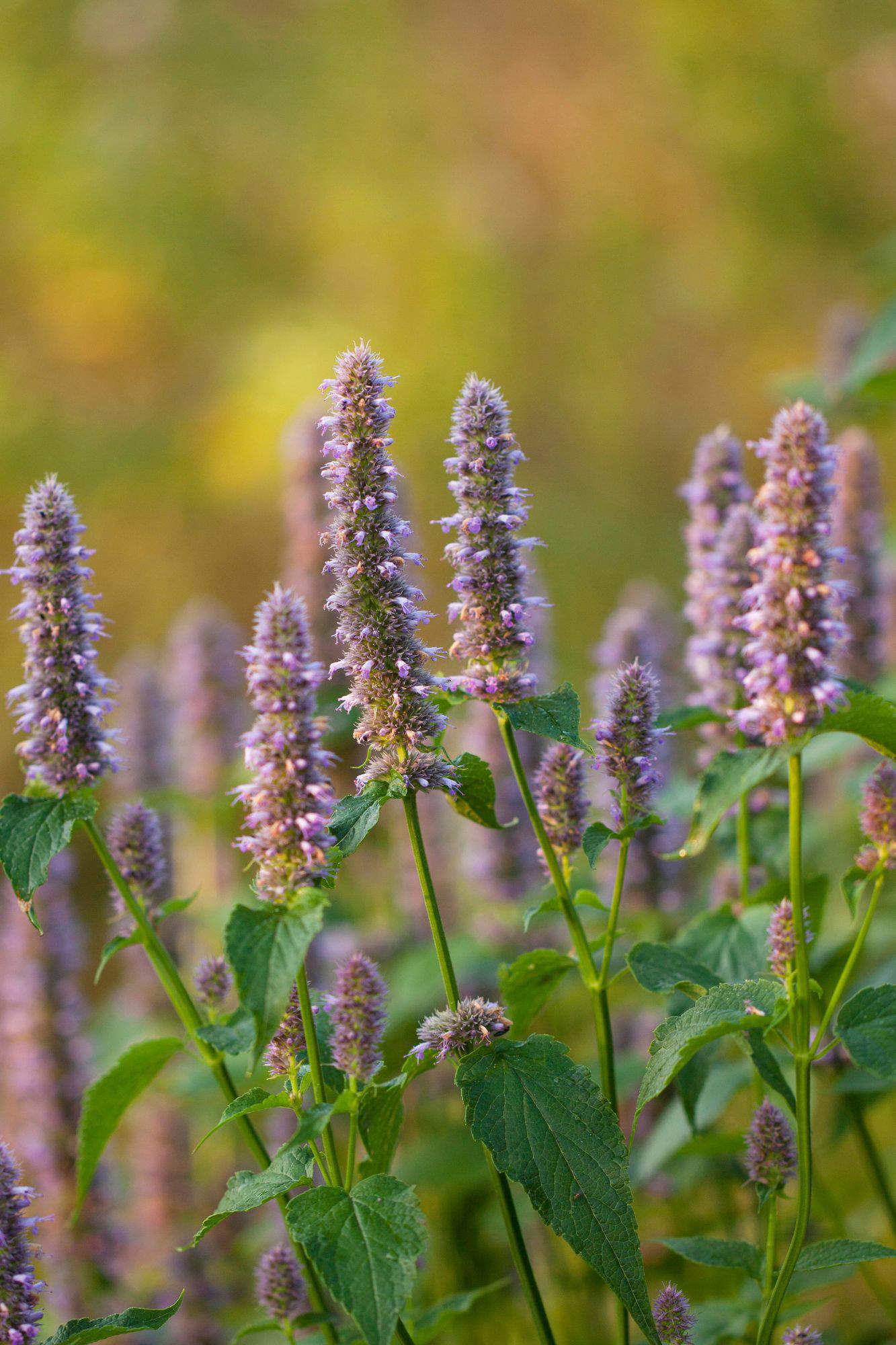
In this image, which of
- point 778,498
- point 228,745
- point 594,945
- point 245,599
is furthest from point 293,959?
point 245,599

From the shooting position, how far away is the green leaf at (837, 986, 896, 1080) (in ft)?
4.42

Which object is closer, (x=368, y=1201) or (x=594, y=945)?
(x=368, y=1201)

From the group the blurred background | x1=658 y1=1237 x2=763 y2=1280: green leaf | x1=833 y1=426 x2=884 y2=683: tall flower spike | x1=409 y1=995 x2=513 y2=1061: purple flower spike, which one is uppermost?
the blurred background

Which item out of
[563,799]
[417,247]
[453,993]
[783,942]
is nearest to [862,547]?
[563,799]

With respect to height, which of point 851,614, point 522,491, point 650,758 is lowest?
point 650,758

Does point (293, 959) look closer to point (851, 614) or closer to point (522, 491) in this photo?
point (522, 491)

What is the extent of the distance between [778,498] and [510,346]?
723 centimetres

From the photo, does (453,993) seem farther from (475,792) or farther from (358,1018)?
(475,792)

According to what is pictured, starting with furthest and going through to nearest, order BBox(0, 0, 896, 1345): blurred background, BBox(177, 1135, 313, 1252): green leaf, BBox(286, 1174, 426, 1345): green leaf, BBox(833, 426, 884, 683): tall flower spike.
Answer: BBox(0, 0, 896, 1345): blurred background < BBox(833, 426, 884, 683): tall flower spike < BBox(177, 1135, 313, 1252): green leaf < BBox(286, 1174, 426, 1345): green leaf

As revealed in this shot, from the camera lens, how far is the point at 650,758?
153 centimetres

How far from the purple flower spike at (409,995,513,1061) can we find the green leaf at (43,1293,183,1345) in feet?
1.25

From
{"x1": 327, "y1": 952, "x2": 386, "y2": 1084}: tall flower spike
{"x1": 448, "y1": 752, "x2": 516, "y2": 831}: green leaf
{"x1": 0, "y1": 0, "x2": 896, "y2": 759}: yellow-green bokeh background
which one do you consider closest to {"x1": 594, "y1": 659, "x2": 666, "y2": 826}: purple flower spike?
{"x1": 448, "y1": 752, "x2": 516, "y2": 831}: green leaf

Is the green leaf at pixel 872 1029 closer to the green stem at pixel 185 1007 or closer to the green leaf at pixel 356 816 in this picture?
the green leaf at pixel 356 816

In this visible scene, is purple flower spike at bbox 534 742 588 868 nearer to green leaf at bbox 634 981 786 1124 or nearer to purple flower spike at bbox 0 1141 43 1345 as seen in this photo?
green leaf at bbox 634 981 786 1124
